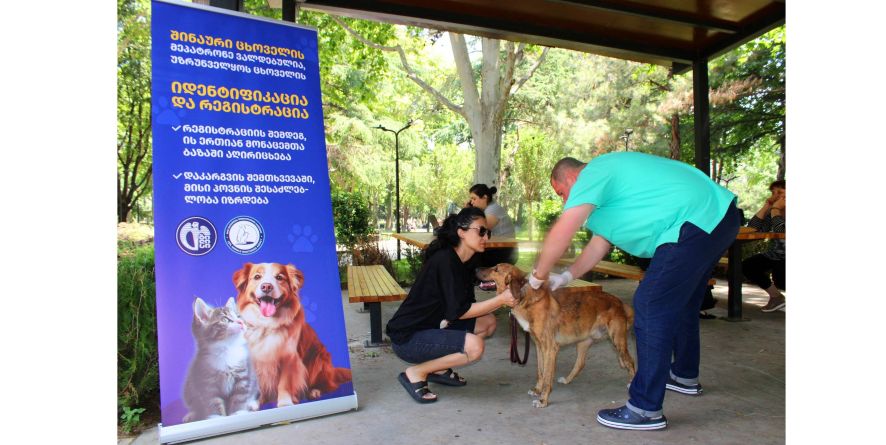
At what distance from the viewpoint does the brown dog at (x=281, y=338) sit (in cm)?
334

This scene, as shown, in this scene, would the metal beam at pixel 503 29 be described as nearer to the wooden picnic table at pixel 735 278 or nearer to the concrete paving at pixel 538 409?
the wooden picnic table at pixel 735 278

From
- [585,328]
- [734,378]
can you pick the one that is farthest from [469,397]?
[734,378]

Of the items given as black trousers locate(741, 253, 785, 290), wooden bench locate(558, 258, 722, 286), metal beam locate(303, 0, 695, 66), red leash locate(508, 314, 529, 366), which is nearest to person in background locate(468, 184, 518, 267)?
wooden bench locate(558, 258, 722, 286)

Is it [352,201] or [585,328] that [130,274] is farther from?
[352,201]

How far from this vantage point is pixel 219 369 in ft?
10.6

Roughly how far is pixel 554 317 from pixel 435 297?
0.84 metres

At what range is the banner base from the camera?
3088 millimetres

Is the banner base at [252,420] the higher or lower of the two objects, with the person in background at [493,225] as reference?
lower

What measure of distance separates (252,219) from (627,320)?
2735mm

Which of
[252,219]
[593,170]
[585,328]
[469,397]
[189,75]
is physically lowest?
[469,397]

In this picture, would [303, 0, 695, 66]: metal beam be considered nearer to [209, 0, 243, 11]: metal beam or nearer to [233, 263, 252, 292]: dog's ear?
[209, 0, 243, 11]: metal beam

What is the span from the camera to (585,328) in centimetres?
386

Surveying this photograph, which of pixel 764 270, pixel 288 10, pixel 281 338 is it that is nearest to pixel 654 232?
pixel 281 338

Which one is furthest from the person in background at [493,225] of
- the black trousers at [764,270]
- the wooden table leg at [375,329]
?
the black trousers at [764,270]
